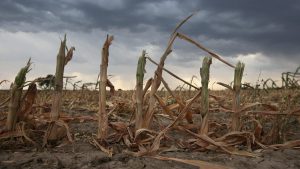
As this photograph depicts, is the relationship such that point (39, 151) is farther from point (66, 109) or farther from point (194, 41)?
point (66, 109)

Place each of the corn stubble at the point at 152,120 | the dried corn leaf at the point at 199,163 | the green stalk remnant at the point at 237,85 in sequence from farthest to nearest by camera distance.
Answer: the green stalk remnant at the point at 237,85 < the corn stubble at the point at 152,120 < the dried corn leaf at the point at 199,163

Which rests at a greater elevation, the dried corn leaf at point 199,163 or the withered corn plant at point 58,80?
the withered corn plant at point 58,80

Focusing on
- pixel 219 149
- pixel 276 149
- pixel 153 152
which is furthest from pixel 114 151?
pixel 276 149

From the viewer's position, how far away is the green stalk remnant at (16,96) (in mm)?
2832

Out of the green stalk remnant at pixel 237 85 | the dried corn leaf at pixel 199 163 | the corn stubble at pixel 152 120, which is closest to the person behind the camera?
the dried corn leaf at pixel 199 163

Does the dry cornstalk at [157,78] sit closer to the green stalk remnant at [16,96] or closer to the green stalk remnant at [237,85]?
the green stalk remnant at [237,85]

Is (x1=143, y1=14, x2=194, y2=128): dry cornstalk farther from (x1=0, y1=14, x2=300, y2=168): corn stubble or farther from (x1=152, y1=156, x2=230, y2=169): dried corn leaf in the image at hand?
(x1=152, y1=156, x2=230, y2=169): dried corn leaf

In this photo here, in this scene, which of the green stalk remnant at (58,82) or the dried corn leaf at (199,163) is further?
the green stalk remnant at (58,82)

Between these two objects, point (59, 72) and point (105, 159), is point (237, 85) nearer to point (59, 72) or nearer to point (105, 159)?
point (105, 159)

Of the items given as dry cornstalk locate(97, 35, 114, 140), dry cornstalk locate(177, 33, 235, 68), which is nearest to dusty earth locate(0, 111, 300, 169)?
dry cornstalk locate(97, 35, 114, 140)

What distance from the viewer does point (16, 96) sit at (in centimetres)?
284

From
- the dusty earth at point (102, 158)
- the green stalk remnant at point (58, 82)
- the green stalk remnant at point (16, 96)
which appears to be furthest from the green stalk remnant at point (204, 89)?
the green stalk remnant at point (16, 96)

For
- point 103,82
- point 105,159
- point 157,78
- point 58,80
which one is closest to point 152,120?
point 157,78

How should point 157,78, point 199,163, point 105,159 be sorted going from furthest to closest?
point 157,78 < point 105,159 < point 199,163
